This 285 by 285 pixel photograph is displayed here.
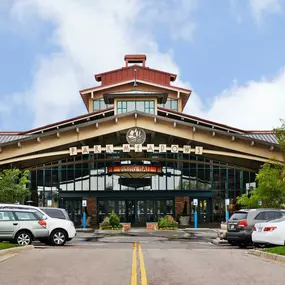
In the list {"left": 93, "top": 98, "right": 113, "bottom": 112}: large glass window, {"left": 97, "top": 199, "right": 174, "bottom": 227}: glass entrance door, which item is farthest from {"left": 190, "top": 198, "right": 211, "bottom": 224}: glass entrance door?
{"left": 93, "top": 98, "right": 113, "bottom": 112}: large glass window

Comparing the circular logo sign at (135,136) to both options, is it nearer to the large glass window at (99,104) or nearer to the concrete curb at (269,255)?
the large glass window at (99,104)

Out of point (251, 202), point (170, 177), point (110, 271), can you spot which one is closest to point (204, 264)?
point (110, 271)

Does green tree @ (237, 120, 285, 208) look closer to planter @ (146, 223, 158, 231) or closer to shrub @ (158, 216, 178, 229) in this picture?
shrub @ (158, 216, 178, 229)

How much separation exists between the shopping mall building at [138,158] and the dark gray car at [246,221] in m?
14.2

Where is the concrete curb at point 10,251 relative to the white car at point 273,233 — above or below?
below

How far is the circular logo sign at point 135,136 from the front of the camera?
3878 centimetres

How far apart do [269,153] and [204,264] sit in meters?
24.5

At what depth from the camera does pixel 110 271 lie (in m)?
12.5

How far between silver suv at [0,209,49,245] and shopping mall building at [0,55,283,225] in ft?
49.7

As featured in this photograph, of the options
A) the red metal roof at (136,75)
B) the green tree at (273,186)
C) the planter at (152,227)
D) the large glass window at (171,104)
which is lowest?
the planter at (152,227)

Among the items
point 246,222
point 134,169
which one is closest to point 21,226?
point 246,222

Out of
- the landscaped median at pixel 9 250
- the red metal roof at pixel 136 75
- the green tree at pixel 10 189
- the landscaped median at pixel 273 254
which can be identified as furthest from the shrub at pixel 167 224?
the landscaped median at pixel 273 254

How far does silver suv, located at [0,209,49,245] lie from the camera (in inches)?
875

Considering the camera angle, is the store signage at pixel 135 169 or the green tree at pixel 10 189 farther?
the store signage at pixel 135 169
